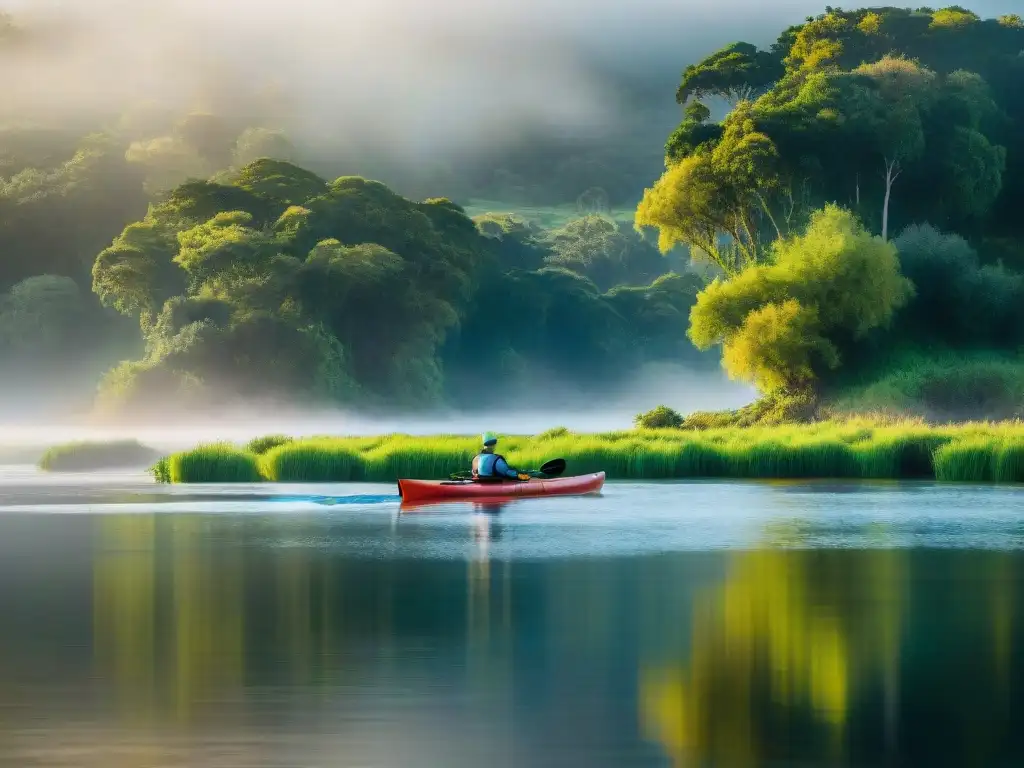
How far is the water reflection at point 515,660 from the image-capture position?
26.4ft

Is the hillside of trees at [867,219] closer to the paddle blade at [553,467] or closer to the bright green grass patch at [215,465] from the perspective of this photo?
the bright green grass patch at [215,465]

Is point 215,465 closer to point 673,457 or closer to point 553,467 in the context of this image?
point 553,467

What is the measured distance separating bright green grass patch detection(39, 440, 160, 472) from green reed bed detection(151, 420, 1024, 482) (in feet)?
53.2

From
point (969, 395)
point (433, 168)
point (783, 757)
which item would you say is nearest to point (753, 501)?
point (783, 757)

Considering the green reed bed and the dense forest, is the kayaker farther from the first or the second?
the dense forest

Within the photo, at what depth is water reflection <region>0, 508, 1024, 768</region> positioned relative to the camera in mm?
8039

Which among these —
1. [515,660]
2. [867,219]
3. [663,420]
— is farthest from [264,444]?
[515,660]

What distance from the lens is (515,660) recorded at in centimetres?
1063

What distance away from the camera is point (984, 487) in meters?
32.4

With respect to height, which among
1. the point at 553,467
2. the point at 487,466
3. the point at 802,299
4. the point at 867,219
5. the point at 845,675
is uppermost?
the point at 867,219

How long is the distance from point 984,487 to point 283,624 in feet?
75.3

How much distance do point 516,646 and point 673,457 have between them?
25.7 metres

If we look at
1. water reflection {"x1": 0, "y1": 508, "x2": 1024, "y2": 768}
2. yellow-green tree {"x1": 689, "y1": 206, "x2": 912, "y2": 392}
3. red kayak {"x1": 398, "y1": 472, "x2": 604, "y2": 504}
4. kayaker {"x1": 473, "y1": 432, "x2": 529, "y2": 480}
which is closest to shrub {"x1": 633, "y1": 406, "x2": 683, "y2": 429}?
yellow-green tree {"x1": 689, "y1": 206, "x2": 912, "y2": 392}

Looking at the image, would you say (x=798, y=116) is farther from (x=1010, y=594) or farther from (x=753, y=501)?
(x=1010, y=594)
